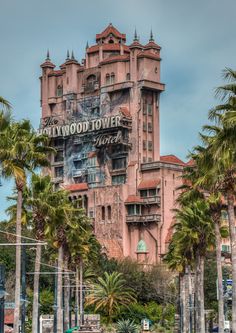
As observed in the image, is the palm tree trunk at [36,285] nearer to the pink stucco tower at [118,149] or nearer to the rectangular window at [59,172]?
the pink stucco tower at [118,149]

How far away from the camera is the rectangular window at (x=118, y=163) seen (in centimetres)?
15325

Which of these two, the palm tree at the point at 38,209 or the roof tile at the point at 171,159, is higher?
the roof tile at the point at 171,159

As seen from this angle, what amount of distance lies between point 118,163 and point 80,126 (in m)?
10.2

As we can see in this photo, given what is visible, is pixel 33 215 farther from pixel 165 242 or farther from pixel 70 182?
pixel 70 182

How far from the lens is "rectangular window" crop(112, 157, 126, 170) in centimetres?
15325

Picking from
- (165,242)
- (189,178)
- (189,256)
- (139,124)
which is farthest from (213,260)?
(189,178)

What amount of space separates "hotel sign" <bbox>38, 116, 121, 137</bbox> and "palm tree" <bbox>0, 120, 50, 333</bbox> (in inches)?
3792

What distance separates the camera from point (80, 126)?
15862 cm

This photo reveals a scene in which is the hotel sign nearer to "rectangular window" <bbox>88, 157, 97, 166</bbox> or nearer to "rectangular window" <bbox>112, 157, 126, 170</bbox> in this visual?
"rectangular window" <bbox>88, 157, 97, 166</bbox>

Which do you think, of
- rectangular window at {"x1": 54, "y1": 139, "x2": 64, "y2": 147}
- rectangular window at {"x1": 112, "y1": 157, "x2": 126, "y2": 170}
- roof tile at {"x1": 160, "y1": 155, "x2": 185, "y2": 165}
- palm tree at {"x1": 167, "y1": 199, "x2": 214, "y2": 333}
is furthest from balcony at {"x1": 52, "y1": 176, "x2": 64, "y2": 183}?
palm tree at {"x1": 167, "y1": 199, "x2": 214, "y2": 333}

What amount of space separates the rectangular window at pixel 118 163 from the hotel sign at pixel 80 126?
4381mm

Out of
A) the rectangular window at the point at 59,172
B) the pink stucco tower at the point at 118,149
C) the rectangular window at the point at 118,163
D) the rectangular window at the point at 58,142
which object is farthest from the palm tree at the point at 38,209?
the rectangular window at the point at 59,172

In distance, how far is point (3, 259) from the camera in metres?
129

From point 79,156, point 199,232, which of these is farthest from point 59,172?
point 199,232
